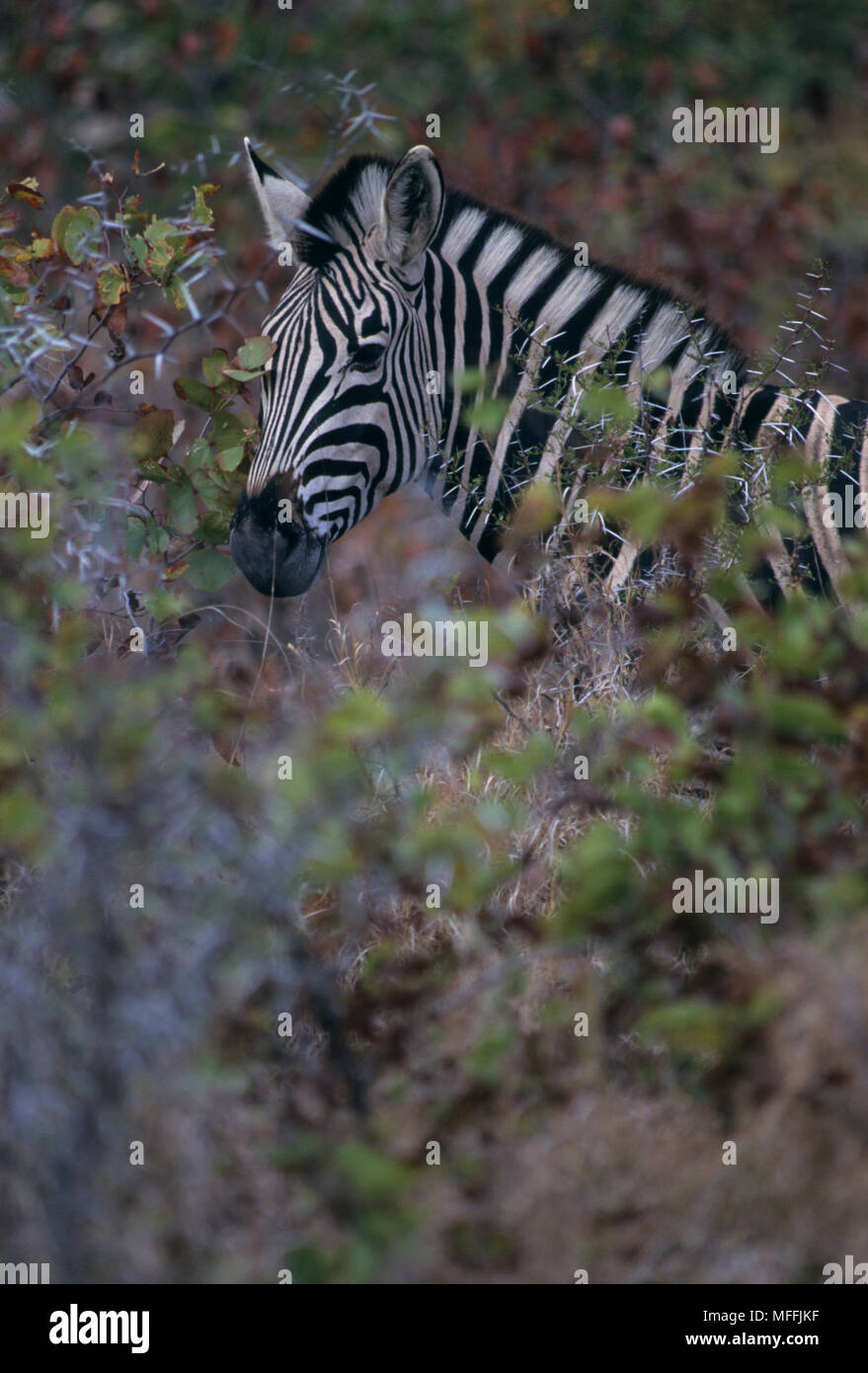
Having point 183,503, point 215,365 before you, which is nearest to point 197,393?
point 215,365

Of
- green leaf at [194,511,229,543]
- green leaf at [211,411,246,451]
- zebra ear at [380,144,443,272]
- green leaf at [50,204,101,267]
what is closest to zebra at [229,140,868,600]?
zebra ear at [380,144,443,272]

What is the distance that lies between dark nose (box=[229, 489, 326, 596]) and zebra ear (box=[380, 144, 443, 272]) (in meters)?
0.97

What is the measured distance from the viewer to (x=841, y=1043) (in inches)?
107

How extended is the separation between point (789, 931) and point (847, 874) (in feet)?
0.96

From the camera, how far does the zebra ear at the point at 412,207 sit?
14.7 feet

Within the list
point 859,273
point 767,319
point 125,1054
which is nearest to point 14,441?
point 125,1054

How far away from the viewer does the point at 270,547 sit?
14.8 feet

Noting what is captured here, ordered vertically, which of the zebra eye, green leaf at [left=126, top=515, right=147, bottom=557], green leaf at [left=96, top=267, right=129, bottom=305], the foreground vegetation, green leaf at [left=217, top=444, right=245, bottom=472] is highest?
green leaf at [left=96, top=267, right=129, bottom=305]

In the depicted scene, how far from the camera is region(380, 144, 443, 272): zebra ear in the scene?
4.48 meters

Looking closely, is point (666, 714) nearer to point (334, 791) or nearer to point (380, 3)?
point (334, 791)

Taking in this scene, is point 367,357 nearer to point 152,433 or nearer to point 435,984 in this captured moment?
point 152,433

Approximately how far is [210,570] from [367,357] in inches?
37.0

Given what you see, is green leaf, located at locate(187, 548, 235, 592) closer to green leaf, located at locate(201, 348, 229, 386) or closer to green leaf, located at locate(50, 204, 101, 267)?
green leaf, located at locate(201, 348, 229, 386)

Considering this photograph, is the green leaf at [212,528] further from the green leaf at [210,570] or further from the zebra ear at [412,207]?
the zebra ear at [412,207]
